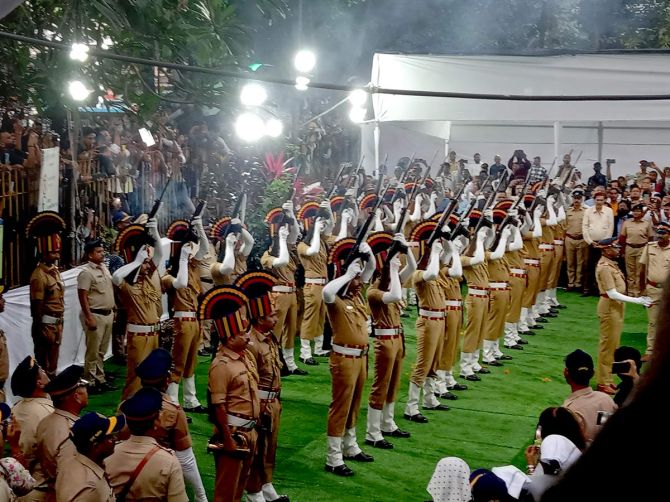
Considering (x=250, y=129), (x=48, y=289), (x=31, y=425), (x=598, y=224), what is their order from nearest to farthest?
(x=31, y=425), (x=48, y=289), (x=598, y=224), (x=250, y=129)

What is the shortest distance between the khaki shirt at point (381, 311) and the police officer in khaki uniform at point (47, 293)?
351 centimetres

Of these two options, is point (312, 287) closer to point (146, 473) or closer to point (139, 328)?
point (139, 328)

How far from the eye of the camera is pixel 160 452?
561 centimetres

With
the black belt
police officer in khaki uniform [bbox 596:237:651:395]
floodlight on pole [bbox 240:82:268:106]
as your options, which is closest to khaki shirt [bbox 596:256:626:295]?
police officer in khaki uniform [bbox 596:237:651:395]

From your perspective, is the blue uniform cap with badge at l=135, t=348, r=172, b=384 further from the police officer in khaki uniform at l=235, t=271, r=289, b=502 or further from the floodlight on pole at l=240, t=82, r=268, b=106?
the floodlight on pole at l=240, t=82, r=268, b=106

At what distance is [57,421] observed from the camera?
5.86 meters

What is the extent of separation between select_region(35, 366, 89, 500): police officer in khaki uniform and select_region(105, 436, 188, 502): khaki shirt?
40 centimetres

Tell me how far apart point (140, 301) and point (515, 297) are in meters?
6.70

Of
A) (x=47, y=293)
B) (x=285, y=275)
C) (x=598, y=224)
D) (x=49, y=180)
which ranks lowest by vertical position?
(x=47, y=293)

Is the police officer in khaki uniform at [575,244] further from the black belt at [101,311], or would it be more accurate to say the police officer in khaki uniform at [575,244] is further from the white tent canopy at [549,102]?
the black belt at [101,311]

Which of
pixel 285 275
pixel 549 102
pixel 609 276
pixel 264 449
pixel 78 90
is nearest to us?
pixel 264 449

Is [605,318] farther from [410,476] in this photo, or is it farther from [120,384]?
[120,384]

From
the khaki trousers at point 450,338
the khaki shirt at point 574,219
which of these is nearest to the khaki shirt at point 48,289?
the khaki trousers at point 450,338

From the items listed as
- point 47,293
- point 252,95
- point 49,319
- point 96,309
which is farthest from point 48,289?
point 252,95
